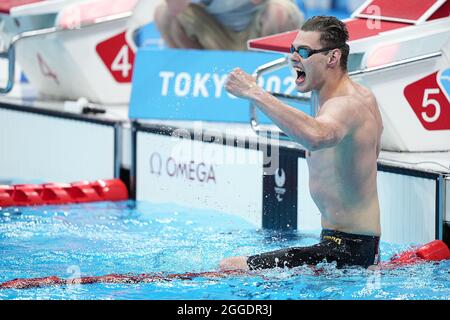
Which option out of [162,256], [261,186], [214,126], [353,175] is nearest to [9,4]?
[214,126]

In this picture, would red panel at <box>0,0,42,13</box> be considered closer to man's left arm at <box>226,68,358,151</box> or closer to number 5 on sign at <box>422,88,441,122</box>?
number 5 on sign at <box>422,88,441,122</box>

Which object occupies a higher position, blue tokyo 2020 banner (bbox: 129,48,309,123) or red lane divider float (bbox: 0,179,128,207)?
blue tokyo 2020 banner (bbox: 129,48,309,123)

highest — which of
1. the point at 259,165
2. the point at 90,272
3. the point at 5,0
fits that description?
the point at 5,0

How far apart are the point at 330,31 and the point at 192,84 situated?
2338 millimetres

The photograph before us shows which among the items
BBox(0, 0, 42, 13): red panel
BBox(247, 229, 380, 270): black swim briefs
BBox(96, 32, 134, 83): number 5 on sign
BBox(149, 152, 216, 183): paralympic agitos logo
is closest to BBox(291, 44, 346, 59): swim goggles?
BBox(247, 229, 380, 270): black swim briefs

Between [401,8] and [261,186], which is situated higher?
[401,8]

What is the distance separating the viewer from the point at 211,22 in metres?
6.62

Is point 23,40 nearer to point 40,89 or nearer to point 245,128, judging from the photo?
point 40,89

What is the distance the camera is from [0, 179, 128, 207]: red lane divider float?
6004 mm

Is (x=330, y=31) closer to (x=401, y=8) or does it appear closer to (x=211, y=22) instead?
(x=401, y=8)

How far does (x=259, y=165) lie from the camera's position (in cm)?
549
